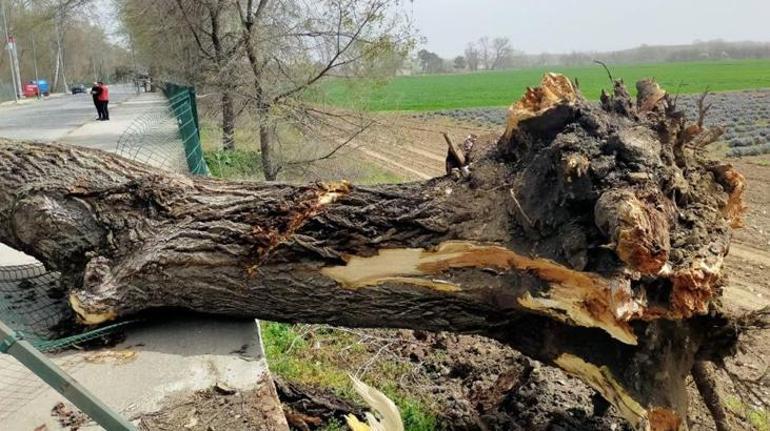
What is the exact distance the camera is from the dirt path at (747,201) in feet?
24.3

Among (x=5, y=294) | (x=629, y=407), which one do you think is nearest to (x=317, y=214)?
(x=629, y=407)

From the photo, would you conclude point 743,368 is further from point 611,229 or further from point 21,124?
point 21,124

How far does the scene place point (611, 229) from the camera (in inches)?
103

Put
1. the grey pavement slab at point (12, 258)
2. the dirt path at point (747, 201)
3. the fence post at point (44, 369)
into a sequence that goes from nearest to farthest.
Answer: the fence post at point (44, 369)
the grey pavement slab at point (12, 258)
the dirt path at point (747, 201)

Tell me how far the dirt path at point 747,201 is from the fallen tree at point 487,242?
12.3ft

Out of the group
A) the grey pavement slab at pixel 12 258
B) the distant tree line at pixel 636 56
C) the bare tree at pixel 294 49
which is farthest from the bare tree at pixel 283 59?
the distant tree line at pixel 636 56

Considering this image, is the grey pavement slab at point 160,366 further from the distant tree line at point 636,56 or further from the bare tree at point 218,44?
the distant tree line at point 636,56

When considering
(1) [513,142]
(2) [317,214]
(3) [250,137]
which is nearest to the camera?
(1) [513,142]

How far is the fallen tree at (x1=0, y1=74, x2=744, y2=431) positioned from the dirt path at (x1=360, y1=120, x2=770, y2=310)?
3.75 metres

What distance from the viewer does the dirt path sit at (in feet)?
24.3

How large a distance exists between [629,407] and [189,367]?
218 cm

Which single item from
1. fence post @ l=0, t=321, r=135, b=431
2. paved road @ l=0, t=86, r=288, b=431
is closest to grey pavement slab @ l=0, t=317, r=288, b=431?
paved road @ l=0, t=86, r=288, b=431

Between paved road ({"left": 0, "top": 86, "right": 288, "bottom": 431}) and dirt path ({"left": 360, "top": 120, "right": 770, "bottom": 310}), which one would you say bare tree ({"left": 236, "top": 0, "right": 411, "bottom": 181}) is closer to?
dirt path ({"left": 360, "top": 120, "right": 770, "bottom": 310})

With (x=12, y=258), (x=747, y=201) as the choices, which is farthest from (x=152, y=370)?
(x=747, y=201)
